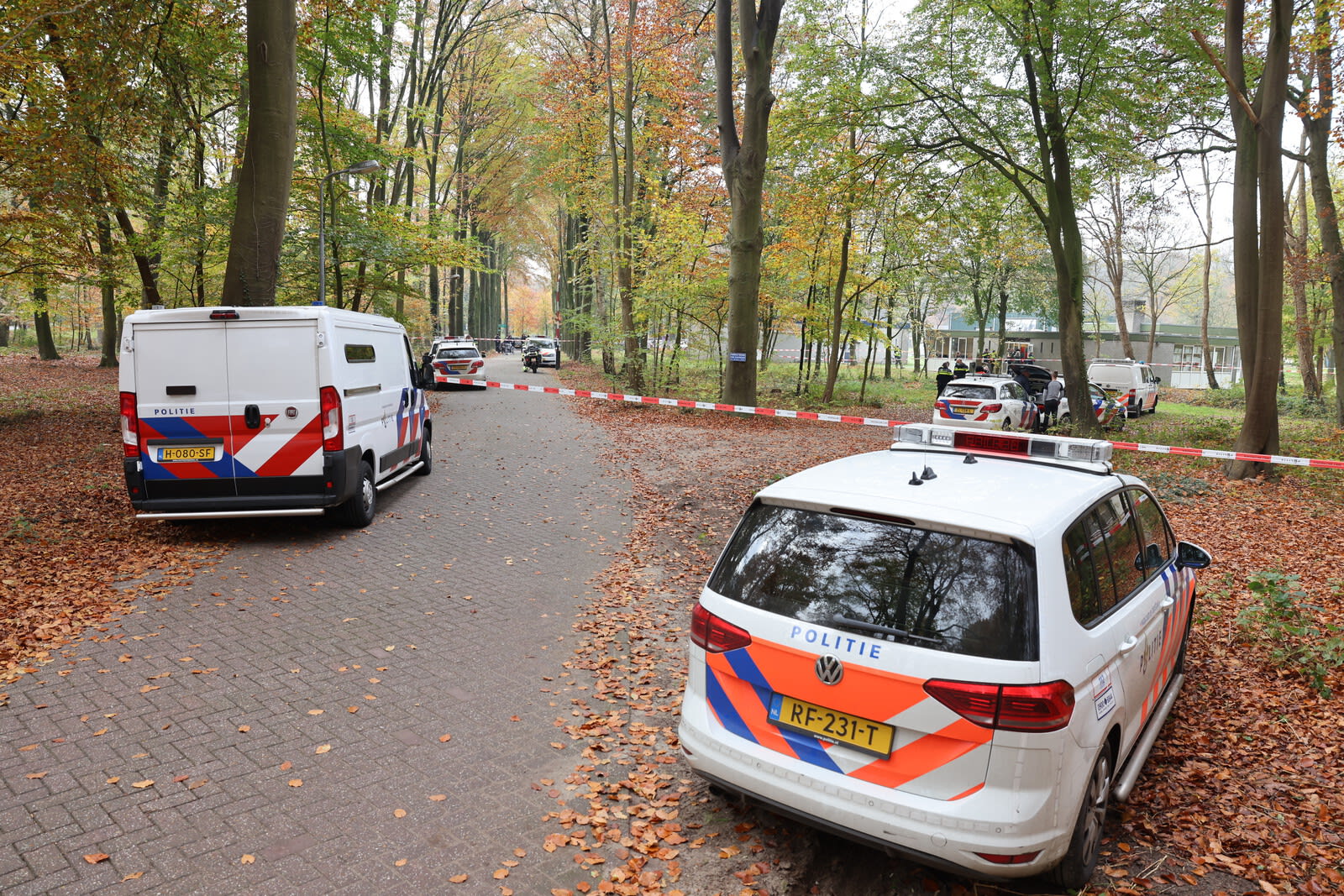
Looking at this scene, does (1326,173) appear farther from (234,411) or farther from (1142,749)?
(234,411)

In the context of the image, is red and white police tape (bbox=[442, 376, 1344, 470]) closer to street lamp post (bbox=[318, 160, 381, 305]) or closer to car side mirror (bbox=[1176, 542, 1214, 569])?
car side mirror (bbox=[1176, 542, 1214, 569])

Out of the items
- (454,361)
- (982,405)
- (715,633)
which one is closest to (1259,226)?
(982,405)

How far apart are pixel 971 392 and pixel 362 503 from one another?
14.5m

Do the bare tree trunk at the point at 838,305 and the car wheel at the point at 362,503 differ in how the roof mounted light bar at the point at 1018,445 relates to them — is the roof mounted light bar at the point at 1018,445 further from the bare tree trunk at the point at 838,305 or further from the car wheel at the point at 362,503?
the bare tree trunk at the point at 838,305

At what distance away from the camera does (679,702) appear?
5020 millimetres

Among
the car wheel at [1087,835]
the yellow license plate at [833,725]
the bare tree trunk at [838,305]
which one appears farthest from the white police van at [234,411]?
the bare tree trunk at [838,305]

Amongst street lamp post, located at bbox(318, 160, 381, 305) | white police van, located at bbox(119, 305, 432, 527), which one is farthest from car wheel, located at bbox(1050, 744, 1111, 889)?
street lamp post, located at bbox(318, 160, 381, 305)

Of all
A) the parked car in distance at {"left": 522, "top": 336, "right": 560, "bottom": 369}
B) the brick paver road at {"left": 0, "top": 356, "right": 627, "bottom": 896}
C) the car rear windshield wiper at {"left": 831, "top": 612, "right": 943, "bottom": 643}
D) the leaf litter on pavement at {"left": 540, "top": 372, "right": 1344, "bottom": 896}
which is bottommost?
the leaf litter on pavement at {"left": 540, "top": 372, "right": 1344, "bottom": 896}

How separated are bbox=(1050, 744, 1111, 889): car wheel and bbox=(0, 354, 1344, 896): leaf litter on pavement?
205mm

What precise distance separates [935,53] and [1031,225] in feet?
26.3

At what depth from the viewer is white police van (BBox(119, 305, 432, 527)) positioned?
7586 mm

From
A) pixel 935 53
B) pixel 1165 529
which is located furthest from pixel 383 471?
pixel 935 53

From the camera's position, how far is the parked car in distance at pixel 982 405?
1834 centimetres

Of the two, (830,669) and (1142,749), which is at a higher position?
(830,669)
